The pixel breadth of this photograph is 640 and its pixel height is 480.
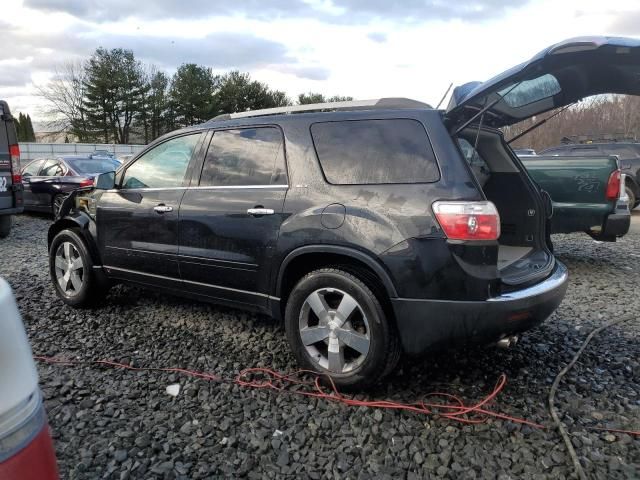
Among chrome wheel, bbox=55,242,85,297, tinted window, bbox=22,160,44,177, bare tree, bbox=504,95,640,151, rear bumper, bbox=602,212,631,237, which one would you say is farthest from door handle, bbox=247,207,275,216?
bare tree, bbox=504,95,640,151

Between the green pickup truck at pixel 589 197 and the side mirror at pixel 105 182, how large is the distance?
4694 millimetres

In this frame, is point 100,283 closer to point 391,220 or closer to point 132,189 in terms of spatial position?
point 132,189

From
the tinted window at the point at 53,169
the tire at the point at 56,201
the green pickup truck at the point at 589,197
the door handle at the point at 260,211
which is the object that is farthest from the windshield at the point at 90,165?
the green pickup truck at the point at 589,197

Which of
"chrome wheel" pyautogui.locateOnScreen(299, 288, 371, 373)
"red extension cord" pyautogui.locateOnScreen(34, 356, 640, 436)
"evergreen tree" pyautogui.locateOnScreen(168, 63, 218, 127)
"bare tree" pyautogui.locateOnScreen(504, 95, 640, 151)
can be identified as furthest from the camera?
"evergreen tree" pyautogui.locateOnScreen(168, 63, 218, 127)

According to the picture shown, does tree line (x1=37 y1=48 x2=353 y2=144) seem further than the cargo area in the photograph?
Yes

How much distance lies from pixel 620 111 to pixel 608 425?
46.1 m

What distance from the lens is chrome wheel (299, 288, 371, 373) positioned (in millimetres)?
2879

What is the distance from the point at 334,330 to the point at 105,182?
252 cm

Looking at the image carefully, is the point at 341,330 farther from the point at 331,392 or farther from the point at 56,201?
the point at 56,201

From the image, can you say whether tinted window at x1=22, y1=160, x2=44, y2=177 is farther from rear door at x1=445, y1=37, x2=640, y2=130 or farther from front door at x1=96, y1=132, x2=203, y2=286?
rear door at x1=445, y1=37, x2=640, y2=130

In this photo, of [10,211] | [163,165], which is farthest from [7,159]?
[163,165]

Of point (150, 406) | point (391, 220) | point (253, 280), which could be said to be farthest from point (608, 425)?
point (150, 406)

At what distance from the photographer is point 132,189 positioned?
13.4 ft

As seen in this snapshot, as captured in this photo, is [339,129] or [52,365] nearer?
[339,129]
